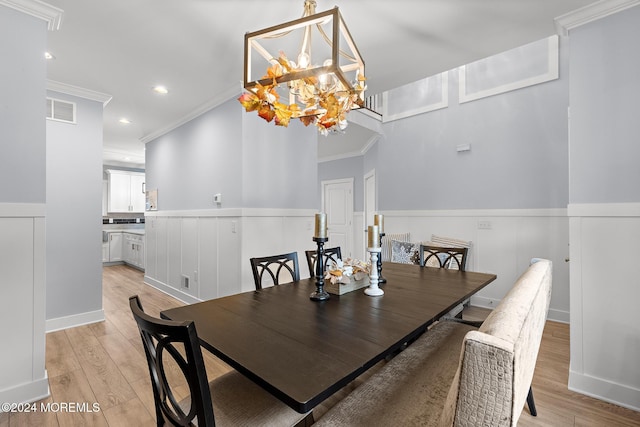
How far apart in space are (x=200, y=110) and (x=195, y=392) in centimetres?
363

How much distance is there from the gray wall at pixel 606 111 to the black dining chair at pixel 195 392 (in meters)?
2.19

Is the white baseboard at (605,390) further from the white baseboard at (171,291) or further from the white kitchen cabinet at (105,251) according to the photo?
the white kitchen cabinet at (105,251)

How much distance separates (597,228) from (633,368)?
85cm

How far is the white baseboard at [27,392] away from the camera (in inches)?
70.7

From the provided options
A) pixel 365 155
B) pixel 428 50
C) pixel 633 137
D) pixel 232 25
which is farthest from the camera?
pixel 365 155

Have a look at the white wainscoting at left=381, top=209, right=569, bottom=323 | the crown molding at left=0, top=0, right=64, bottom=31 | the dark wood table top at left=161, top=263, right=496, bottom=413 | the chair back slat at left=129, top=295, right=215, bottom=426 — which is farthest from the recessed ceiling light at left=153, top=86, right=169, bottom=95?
the white wainscoting at left=381, top=209, right=569, bottom=323

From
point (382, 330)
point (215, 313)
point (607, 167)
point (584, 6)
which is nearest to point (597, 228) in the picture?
point (607, 167)

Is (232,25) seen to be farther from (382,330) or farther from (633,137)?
(633,137)

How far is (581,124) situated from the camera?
76.5 inches

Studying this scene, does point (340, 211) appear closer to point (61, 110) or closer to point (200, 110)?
point (200, 110)

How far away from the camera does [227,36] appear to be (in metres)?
2.25

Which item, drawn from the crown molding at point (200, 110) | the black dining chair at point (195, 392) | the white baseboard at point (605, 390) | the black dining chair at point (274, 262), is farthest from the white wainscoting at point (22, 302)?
the white baseboard at point (605, 390)

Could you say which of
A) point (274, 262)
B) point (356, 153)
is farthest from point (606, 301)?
point (356, 153)

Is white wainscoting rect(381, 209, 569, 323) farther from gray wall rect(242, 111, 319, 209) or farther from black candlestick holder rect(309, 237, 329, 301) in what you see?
black candlestick holder rect(309, 237, 329, 301)
